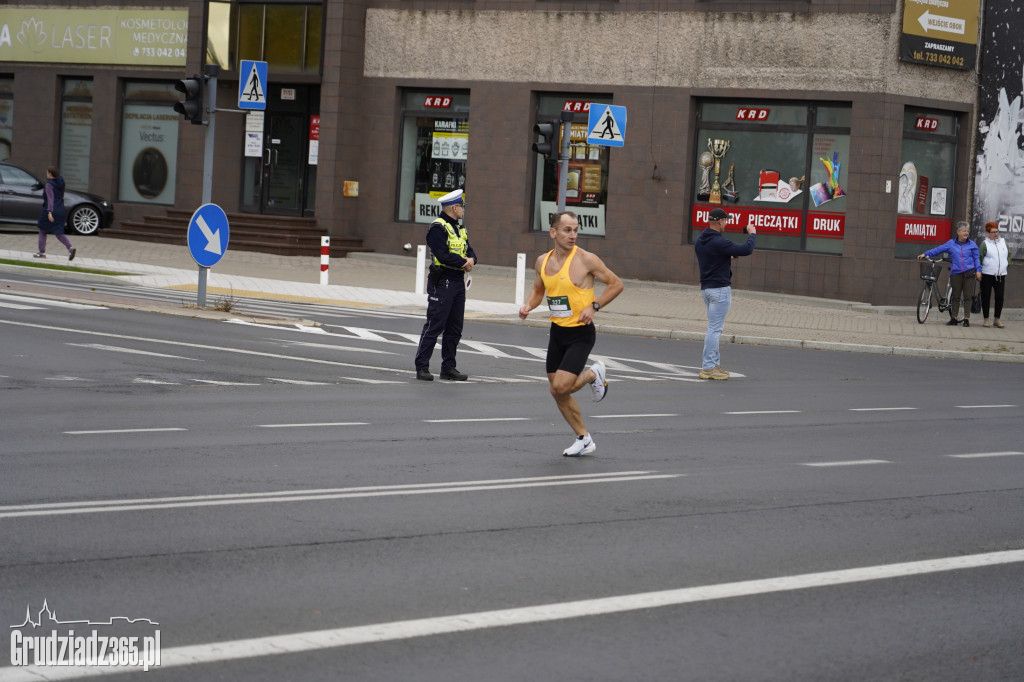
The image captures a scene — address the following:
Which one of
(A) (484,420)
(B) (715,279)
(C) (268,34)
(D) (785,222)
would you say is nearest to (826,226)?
(D) (785,222)

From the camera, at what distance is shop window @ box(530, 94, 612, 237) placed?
29859mm

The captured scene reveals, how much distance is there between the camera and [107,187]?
35.6m

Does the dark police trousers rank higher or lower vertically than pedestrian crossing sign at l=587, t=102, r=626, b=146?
lower

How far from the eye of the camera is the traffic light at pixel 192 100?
20.2 metres

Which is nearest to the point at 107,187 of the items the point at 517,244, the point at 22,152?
the point at 22,152

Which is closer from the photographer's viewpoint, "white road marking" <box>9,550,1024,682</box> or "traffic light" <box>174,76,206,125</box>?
"white road marking" <box>9,550,1024,682</box>

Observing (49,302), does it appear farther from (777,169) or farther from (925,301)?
(925,301)

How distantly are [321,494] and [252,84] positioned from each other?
2354 centimetres

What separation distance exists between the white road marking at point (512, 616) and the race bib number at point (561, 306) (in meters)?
3.94

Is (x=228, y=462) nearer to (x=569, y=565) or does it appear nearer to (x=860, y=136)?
(x=569, y=565)

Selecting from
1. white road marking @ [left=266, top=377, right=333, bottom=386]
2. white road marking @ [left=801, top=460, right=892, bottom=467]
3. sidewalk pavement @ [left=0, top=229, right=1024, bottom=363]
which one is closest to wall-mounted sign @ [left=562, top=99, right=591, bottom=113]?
sidewalk pavement @ [left=0, top=229, right=1024, bottom=363]

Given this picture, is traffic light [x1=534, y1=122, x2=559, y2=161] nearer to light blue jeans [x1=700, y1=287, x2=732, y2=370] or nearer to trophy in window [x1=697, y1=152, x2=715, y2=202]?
trophy in window [x1=697, y1=152, x2=715, y2=202]

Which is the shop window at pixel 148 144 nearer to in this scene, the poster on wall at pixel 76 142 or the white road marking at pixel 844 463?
the poster on wall at pixel 76 142

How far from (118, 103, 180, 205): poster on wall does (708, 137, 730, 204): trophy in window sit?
13.5 m
